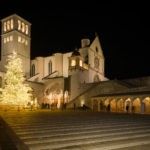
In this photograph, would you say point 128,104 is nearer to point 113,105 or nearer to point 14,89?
point 113,105

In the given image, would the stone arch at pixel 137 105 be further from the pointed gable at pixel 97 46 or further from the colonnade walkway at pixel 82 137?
the pointed gable at pixel 97 46

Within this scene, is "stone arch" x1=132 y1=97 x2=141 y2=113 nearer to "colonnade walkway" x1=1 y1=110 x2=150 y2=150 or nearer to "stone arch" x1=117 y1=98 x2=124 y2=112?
"stone arch" x1=117 y1=98 x2=124 y2=112

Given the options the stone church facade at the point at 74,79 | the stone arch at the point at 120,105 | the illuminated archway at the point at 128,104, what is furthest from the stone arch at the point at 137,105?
the stone arch at the point at 120,105

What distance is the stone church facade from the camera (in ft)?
118

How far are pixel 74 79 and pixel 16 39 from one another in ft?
64.9

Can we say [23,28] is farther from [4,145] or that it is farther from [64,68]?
[4,145]

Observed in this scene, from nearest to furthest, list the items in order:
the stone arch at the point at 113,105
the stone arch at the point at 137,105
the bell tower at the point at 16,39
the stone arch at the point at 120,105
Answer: the stone arch at the point at 137,105
the stone arch at the point at 120,105
the stone arch at the point at 113,105
the bell tower at the point at 16,39

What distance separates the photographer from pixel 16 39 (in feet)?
193

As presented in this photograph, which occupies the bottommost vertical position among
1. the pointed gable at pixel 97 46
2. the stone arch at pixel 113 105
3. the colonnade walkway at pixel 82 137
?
the colonnade walkway at pixel 82 137

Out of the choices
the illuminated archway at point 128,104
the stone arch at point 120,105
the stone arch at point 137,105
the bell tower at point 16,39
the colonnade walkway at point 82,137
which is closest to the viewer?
the colonnade walkway at point 82,137

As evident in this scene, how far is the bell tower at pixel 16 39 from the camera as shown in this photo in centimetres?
5875

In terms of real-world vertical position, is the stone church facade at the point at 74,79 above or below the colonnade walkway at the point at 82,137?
above

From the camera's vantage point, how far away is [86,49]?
180 ft

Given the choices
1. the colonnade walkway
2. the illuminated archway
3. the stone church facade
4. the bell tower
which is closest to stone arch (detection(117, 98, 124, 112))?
the stone church facade
